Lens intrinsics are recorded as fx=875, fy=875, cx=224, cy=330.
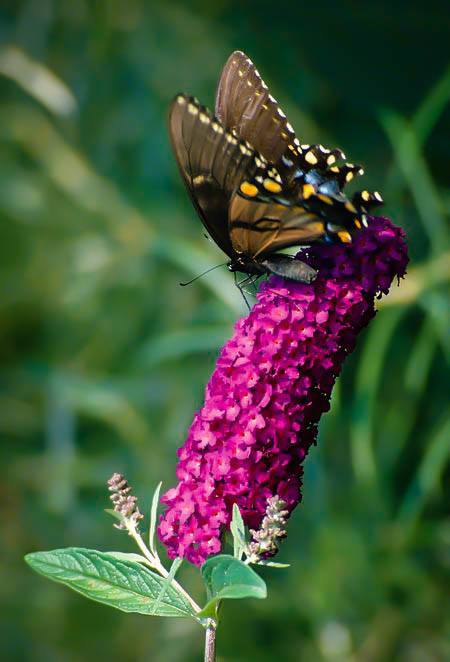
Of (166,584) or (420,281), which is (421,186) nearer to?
(420,281)

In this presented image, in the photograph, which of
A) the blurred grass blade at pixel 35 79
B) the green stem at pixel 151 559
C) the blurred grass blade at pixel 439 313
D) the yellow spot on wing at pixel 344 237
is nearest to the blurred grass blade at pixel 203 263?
the blurred grass blade at pixel 439 313

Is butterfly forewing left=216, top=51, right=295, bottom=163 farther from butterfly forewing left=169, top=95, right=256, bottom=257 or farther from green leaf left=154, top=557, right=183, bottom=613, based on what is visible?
green leaf left=154, top=557, right=183, bottom=613

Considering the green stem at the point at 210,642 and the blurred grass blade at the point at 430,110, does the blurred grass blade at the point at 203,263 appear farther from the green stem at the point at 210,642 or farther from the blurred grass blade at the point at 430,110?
the green stem at the point at 210,642

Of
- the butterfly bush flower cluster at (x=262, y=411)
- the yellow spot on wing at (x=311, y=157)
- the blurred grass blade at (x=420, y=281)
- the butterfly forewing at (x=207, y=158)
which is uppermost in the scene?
the blurred grass blade at (x=420, y=281)

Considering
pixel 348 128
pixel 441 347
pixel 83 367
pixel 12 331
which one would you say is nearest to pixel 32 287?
pixel 12 331

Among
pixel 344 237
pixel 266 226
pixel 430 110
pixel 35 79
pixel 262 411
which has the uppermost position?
pixel 35 79

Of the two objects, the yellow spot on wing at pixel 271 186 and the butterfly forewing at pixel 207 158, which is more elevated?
the butterfly forewing at pixel 207 158

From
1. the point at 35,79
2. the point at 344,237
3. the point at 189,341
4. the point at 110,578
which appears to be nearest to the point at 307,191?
the point at 344,237
